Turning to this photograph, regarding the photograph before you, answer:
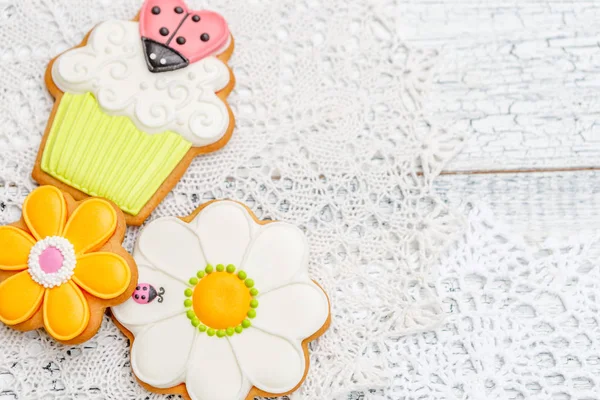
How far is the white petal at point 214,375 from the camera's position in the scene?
71 cm

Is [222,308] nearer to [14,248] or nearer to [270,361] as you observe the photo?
[270,361]

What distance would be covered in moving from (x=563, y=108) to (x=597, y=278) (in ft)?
0.77

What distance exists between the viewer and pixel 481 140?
32.8 inches

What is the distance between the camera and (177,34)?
78 cm

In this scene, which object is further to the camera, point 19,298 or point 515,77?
point 515,77

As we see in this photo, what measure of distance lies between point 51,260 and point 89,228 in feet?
0.18

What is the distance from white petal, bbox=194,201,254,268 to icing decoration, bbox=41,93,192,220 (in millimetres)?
80

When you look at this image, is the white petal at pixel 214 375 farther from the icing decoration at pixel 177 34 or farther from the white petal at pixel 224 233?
the icing decoration at pixel 177 34

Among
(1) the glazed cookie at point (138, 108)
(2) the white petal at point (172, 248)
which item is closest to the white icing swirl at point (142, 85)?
(1) the glazed cookie at point (138, 108)

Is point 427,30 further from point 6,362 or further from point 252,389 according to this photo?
point 6,362

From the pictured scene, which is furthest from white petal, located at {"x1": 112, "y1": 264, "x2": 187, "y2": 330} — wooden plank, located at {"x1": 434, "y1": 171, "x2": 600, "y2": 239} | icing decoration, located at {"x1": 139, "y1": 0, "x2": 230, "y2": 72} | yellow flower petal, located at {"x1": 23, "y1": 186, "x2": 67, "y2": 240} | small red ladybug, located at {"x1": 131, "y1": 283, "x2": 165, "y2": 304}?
wooden plank, located at {"x1": 434, "y1": 171, "x2": 600, "y2": 239}

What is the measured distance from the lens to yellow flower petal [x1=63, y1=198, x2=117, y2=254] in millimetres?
708

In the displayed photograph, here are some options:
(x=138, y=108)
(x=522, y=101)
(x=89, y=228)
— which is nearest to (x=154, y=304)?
(x=89, y=228)

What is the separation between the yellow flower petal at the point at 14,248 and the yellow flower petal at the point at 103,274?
62 mm
